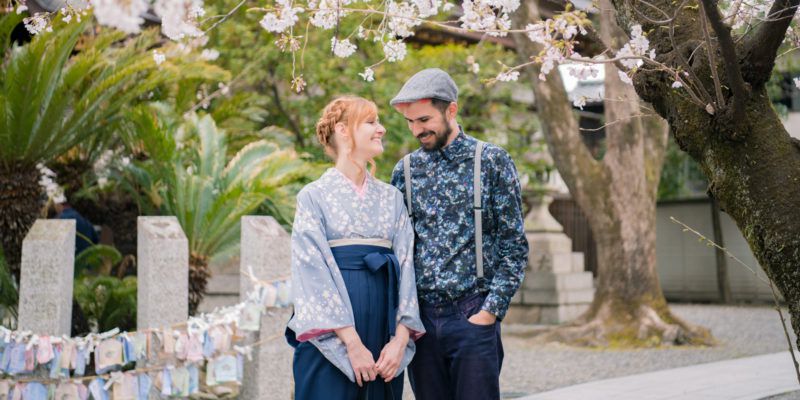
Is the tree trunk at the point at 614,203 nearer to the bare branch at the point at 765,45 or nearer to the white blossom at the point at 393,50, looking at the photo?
the white blossom at the point at 393,50

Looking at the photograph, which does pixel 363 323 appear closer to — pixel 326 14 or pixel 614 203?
pixel 326 14

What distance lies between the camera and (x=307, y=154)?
11.4 metres

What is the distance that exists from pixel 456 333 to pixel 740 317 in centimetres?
1374

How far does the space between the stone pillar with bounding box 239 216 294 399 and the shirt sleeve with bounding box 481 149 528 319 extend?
3371 millimetres

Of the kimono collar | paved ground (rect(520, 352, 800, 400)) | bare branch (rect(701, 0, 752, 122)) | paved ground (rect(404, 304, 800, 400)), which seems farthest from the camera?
paved ground (rect(404, 304, 800, 400))

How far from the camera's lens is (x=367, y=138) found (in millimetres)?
3488

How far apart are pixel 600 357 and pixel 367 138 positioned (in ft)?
24.8

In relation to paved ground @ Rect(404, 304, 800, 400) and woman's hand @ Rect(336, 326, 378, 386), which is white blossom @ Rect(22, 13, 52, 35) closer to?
woman's hand @ Rect(336, 326, 378, 386)

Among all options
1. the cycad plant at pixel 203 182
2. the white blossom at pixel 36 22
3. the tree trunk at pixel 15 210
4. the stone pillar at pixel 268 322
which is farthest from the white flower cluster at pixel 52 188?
the white blossom at pixel 36 22

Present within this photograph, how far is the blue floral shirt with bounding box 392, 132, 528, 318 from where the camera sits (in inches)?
136

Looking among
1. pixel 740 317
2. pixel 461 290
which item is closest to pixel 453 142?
pixel 461 290

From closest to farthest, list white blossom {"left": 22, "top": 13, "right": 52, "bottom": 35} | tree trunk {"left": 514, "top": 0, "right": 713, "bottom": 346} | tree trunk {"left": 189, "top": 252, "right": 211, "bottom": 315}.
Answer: white blossom {"left": 22, "top": 13, "right": 52, "bottom": 35}, tree trunk {"left": 189, "top": 252, "right": 211, "bottom": 315}, tree trunk {"left": 514, "top": 0, "right": 713, "bottom": 346}

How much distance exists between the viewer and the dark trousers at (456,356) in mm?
3402

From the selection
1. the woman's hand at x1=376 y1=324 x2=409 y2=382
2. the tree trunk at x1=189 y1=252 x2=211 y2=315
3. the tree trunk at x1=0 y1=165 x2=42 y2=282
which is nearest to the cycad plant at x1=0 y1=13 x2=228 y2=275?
the tree trunk at x1=0 y1=165 x2=42 y2=282
